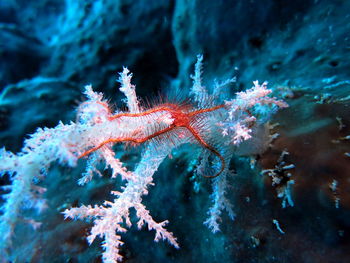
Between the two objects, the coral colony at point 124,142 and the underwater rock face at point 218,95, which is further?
the underwater rock face at point 218,95

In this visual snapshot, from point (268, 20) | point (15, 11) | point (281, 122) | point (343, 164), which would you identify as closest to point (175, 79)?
point (268, 20)

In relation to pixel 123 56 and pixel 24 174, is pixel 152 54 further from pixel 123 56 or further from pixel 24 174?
pixel 24 174

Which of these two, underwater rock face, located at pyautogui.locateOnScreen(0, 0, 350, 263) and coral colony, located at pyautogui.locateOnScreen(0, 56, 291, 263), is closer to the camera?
coral colony, located at pyautogui.locateOnScreen(0, 56, 291, 263)

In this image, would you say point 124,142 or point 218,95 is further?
point 218,95

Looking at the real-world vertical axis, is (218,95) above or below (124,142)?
above
